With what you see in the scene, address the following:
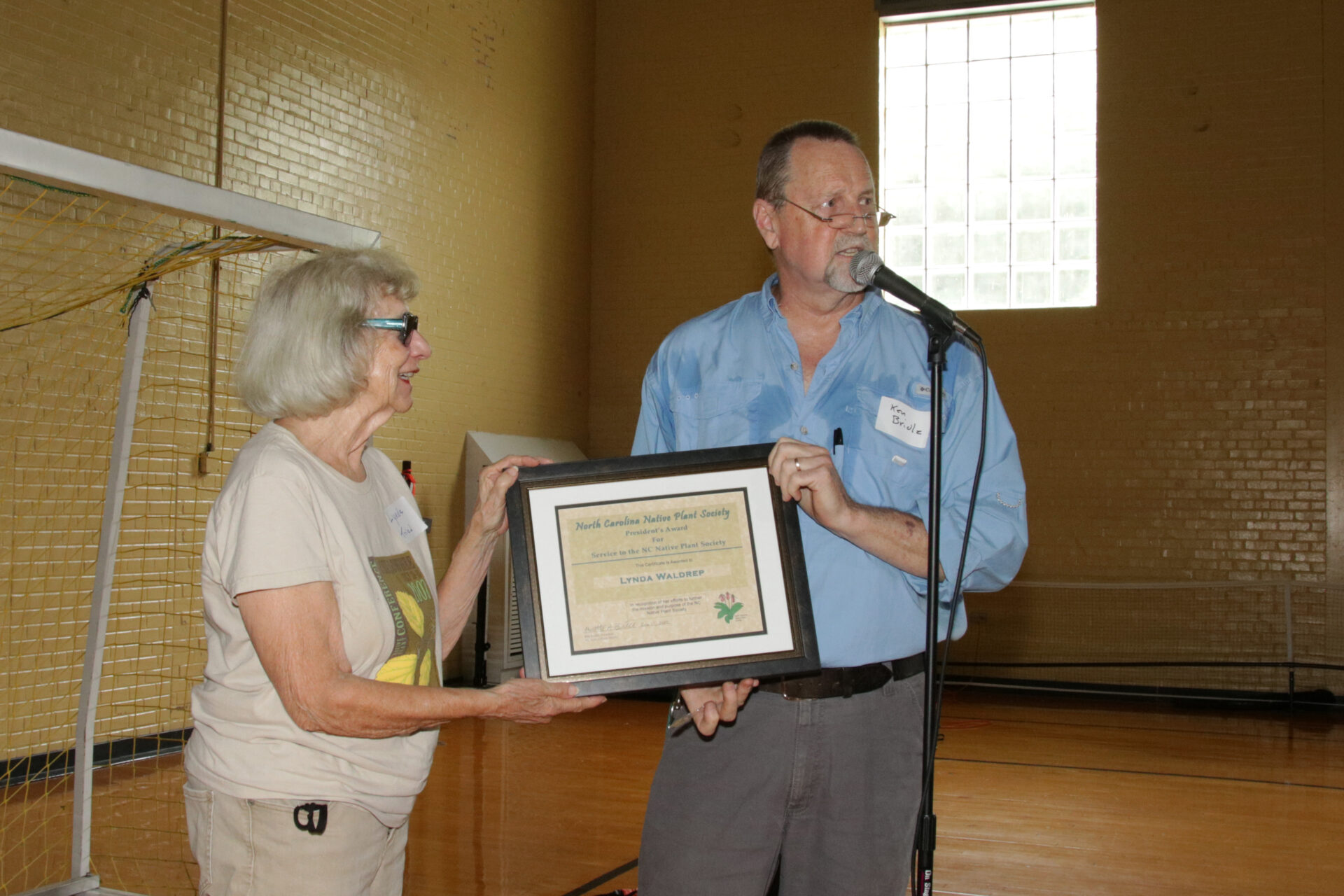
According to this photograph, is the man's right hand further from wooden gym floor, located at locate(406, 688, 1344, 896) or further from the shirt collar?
wooden gym floor, located at locate(406, 688, 1344, 896)

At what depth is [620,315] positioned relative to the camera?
11.8 metres

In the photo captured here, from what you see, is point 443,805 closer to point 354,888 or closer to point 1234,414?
point 354,888

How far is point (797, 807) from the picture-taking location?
2.03 m

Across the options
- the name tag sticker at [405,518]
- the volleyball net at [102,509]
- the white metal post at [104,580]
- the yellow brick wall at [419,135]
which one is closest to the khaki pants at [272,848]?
the name tag sticker at [405,518]

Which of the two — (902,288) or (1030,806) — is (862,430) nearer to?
(902,288)

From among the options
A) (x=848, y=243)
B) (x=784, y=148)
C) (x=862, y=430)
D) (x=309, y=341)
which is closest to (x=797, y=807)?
(x=862, y=430)

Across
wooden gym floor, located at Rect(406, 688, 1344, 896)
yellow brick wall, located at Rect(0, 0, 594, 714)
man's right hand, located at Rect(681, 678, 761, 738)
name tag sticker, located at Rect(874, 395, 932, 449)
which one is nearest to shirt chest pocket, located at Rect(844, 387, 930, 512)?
name tag sticker, located at Rect(874, 395, 932, 449)

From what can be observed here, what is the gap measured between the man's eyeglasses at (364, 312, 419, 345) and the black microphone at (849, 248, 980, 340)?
2.71 feet

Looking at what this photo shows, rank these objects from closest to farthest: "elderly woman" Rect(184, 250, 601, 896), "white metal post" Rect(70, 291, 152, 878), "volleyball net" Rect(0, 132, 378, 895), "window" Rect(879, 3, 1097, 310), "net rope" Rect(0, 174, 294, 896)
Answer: "elderly woman" Rect(184, 250, 601, 896) → "white metal post" Rect(70, 291, 152, 878) → "volleyball net" Rect(0, 132, 378, 895) → "net rope" Rect(0, 174, 294, 896) → "window" Rect(879, 3, 1097, 310)

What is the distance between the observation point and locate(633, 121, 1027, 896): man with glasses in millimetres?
2016

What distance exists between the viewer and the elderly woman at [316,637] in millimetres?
1765

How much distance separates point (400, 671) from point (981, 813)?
4.68 m

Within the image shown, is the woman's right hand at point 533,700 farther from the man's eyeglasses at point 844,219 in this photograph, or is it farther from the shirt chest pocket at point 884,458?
the man's eyeglasses at point 844,219

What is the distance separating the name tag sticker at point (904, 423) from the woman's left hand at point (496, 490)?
0.67 meters
